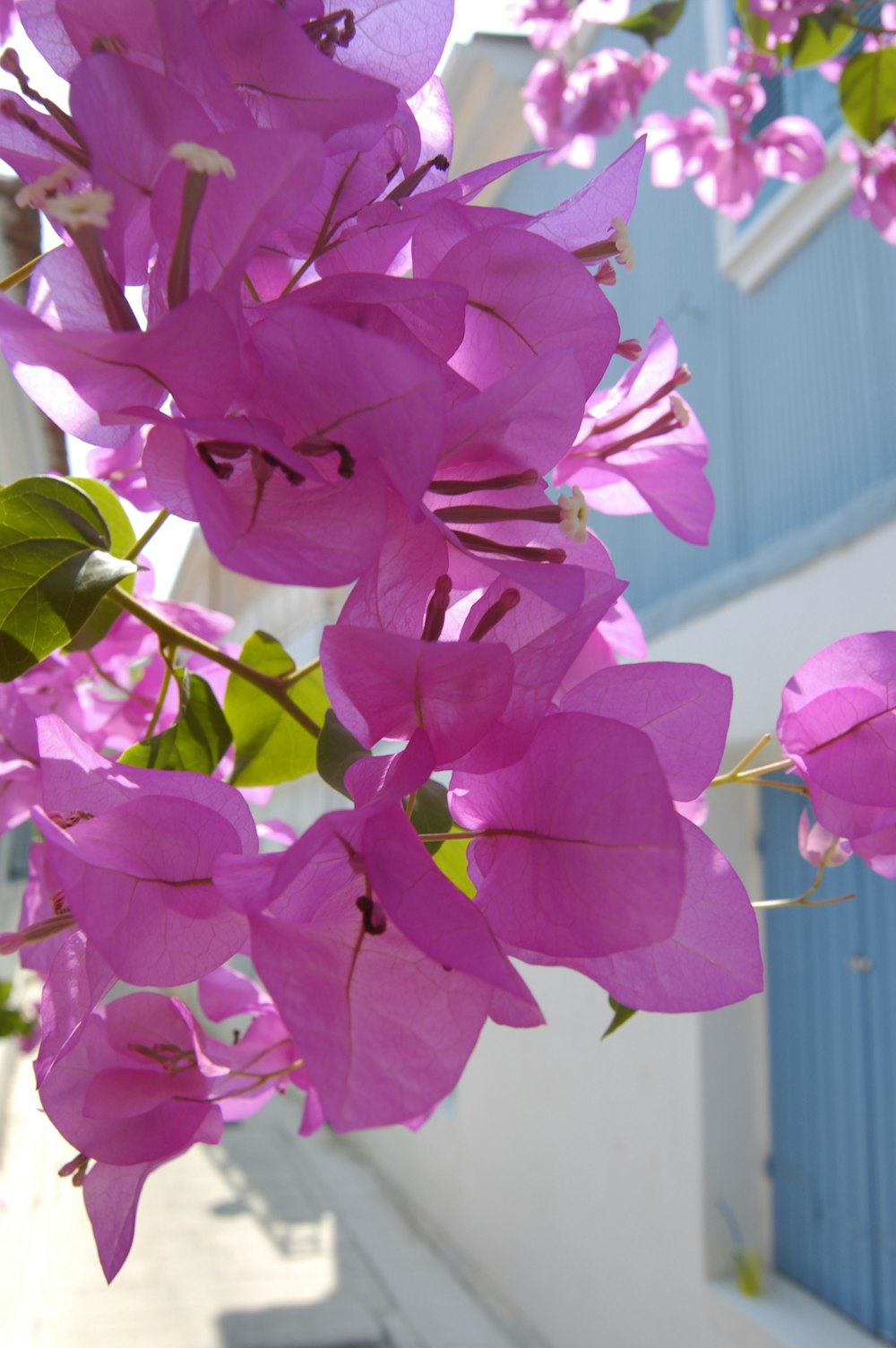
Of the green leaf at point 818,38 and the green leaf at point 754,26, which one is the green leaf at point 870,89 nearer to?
the green leaf at point 818,38

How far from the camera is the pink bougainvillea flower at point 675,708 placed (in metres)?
0.23

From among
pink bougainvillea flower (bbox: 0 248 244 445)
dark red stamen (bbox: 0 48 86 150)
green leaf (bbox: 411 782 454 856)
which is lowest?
green leaf (bbox: 411 782 454 856)

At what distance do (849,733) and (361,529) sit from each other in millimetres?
157

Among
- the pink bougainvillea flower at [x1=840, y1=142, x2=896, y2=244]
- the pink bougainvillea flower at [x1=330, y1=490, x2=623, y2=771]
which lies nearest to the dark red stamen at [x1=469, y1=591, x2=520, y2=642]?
the pink bougainvillea flower at [x1=330, y1=490, x2=623, y2=771]

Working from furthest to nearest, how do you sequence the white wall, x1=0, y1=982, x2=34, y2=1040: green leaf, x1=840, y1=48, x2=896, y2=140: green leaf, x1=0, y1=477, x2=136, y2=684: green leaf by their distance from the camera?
x1=0, y1=982, x2=34, y2=1040: green leaf → the white wall → x1=840, y1=48, x2=896, y2=140: green leaf → x1=0, y1=477, x2=136, y2=684: green leaf

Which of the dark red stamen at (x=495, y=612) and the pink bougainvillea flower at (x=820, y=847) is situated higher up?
the dark red stamen at (x=495, y=612)

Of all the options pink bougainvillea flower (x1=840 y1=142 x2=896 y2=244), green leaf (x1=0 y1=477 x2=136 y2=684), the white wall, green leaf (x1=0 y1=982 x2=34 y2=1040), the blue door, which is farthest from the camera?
green leaf (x1=0 y1=982 x2=34 y2=1040)

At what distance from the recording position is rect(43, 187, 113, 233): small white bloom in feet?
0.64

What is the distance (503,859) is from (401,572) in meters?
0.06

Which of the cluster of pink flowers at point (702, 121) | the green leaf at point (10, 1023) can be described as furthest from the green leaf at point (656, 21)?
the green leaf at point (10, 1023)

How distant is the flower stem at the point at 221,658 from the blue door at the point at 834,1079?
1.94 m

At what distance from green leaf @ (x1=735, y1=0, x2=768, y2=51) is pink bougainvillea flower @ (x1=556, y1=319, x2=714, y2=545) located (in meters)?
0.80

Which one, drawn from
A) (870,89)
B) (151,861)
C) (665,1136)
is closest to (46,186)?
(151,861)

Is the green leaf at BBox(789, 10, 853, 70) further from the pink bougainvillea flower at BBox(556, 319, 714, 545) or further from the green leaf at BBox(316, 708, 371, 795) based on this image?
the green leaf at BBox(316, 708, 371, 795)
